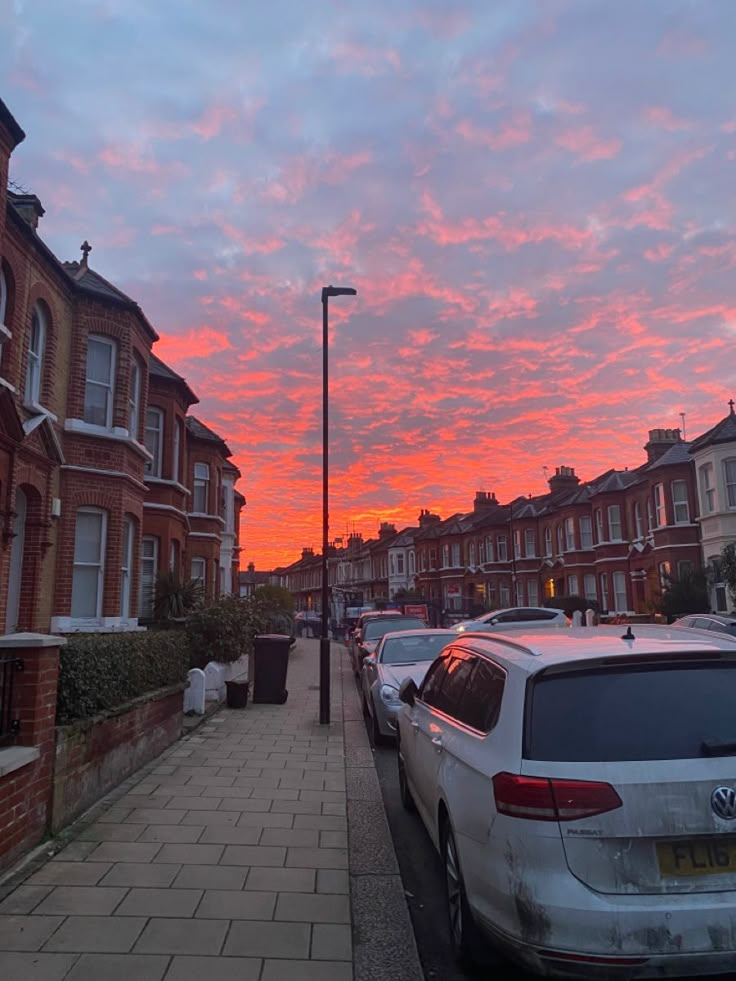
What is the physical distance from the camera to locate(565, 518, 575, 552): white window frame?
4406 centimetres

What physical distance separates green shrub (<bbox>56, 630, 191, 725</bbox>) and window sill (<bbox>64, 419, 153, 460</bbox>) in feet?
19.3

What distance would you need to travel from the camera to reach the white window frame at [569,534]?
44.1 meters

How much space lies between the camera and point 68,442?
13.4m

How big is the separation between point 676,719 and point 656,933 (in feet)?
2.61

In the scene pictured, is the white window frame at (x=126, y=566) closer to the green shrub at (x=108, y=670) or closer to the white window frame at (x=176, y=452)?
the white window frame at (x=176, y=452)

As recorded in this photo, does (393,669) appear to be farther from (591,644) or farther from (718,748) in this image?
(718,748)

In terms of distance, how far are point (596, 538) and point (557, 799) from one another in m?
40.7

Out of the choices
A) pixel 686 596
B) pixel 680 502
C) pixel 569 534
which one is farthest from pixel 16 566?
pixel 569 534

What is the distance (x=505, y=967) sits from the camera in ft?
11.6

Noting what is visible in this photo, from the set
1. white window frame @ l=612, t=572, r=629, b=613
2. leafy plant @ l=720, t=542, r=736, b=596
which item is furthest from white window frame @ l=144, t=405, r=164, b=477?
white window frame @ l=612, t=572, r=629, b=613

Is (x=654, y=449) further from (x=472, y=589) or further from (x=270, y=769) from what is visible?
(x=270, y=769)

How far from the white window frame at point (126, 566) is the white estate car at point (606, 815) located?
39.9 ft

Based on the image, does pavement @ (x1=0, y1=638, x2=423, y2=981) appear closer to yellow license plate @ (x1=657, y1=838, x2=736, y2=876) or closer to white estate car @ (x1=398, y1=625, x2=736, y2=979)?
white estate car @ (x1=398, y1=625, x2=736, y2=979)

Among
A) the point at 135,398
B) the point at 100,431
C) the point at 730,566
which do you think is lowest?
the point at 730,566
